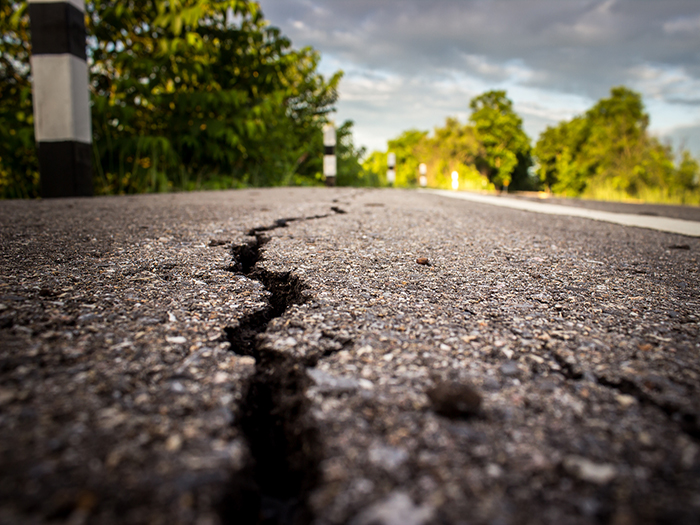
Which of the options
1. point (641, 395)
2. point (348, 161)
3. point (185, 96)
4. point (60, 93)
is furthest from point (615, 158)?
point (641, 395)

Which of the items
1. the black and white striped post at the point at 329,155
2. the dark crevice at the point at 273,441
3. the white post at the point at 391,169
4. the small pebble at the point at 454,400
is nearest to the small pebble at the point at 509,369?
the small pebble at the point at 454,400

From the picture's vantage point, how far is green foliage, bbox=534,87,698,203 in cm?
1103

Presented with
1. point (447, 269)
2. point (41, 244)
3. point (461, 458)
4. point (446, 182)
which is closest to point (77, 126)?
point (41, 244)

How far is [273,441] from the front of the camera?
0.67m

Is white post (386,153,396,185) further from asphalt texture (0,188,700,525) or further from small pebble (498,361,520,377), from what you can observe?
small pebble (498,361,520,377)

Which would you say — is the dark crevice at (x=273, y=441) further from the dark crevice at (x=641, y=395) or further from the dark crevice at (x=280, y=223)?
the dark crevice at (x=280, y=223)

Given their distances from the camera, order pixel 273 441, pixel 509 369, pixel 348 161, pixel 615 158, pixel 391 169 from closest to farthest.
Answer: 1. pixel 273 441
2. pixel 509 369
3. pixel 348 161
4. pixel 391 169
5. pixel 615 158

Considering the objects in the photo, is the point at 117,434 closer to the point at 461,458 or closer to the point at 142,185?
the point at 461,458

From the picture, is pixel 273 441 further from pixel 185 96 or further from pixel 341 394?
Result: pixel 185 96

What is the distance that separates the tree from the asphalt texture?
113ft

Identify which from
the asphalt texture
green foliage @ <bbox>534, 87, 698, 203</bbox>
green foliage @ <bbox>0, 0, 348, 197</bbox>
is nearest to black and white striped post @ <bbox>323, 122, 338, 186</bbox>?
green foliage @ <bbox>0, 0, 348, 197</bbox>

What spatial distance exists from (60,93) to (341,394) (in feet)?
13.2

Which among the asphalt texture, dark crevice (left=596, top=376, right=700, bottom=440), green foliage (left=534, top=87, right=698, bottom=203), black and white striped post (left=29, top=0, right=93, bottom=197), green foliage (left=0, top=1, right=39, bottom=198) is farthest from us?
green foliage (left=534, top=87, right=698, bottom=203)

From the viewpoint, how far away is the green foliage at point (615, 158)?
11031 millimetres
